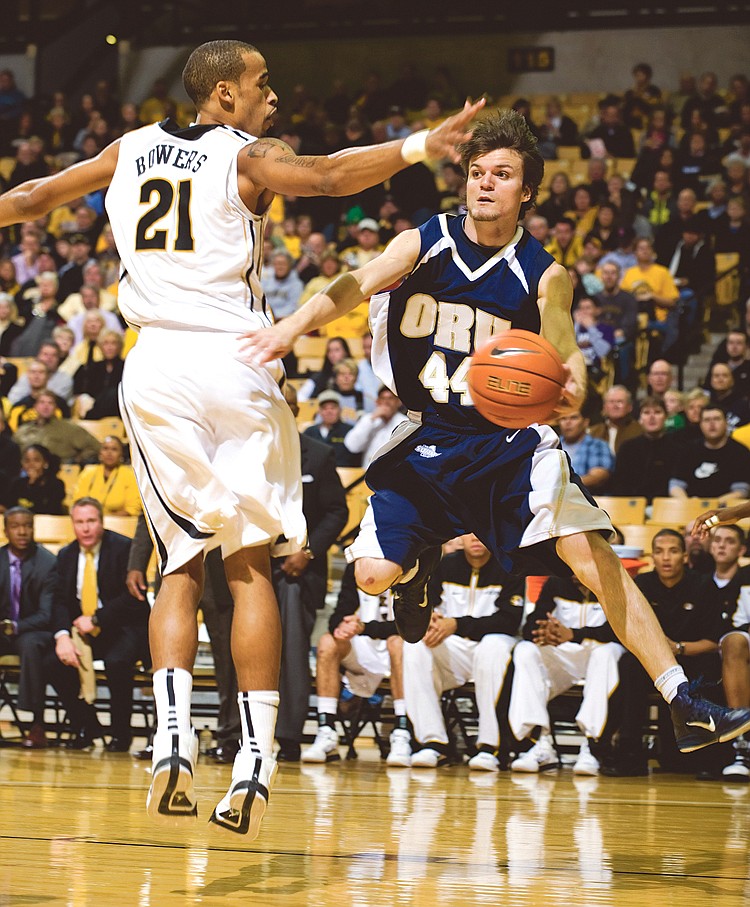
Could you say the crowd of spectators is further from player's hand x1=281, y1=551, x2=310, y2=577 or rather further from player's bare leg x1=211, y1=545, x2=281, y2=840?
player's bare leg x1=211, y1=545, x2=281, y2=840

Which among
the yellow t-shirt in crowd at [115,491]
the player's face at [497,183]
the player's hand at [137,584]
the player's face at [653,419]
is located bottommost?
the player's hand at [137,584]

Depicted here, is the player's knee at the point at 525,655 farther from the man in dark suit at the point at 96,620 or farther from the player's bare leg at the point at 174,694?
the player's bare leg at the point at 174,694

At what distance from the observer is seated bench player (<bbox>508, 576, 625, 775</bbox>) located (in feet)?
24.1

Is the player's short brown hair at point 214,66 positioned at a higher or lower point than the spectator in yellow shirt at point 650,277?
lower

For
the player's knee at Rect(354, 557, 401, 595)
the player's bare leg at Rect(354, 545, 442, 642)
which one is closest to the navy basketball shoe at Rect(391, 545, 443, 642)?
the player's bare leg at Rect(354, 545, 442, 642)

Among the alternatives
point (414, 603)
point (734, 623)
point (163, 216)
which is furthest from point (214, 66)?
point (734, 623)

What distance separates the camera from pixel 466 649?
7.81 m

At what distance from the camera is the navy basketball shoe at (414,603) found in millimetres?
5004

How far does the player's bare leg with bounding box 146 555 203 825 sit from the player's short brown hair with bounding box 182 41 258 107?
5.00 feet

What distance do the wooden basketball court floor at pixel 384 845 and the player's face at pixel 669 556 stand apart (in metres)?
1.39

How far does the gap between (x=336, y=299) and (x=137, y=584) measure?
4469mm

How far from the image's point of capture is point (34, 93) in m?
20.8

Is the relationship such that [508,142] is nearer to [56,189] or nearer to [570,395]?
[570,395]

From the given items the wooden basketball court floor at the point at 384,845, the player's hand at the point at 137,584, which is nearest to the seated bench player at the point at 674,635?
the wooden basketball court floor at the point at 384,845
